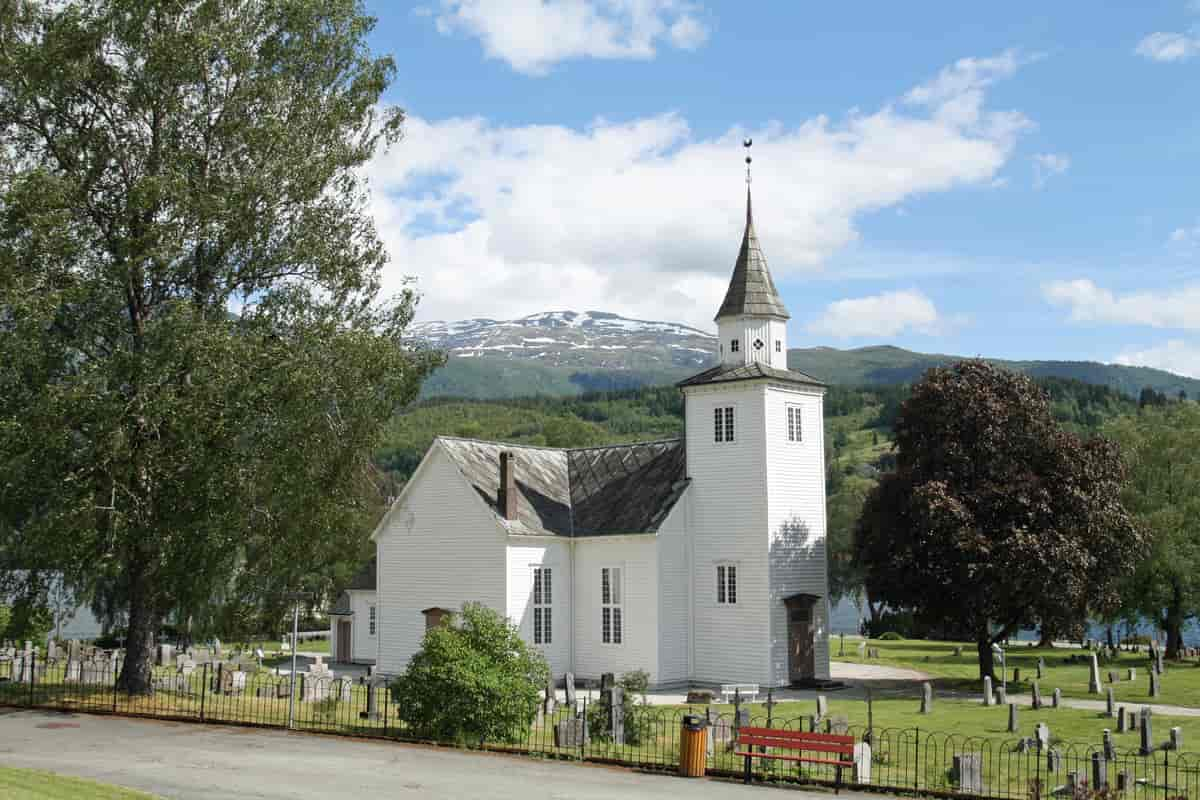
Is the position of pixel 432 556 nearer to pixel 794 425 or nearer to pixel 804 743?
pixel 794 425

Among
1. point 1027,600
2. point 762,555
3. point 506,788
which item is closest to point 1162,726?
point 1027,600

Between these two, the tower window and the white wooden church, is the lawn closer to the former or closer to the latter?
the white wooden church

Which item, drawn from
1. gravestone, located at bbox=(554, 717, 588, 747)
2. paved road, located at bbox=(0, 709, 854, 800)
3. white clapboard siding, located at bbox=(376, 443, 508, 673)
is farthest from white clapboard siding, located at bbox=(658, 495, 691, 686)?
paved road, located at bbox=(0, 709, 854, 800)

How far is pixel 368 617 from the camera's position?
47.9 meters

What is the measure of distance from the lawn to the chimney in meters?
22.0

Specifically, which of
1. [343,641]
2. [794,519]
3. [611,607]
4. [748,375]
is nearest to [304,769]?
[611,607]

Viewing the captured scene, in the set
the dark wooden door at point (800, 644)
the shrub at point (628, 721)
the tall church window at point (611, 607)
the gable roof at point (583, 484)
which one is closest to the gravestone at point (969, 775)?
the shrub at point (628, 721)

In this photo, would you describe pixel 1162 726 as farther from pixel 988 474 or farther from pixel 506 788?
pixel 506 788

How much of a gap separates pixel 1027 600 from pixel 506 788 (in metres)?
23.6

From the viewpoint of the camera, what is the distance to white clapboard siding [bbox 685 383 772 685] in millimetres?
38062

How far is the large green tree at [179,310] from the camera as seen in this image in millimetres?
26000

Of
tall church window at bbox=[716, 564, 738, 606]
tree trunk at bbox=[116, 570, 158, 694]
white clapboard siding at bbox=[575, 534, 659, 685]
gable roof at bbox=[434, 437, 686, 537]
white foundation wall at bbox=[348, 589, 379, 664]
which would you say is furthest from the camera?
white foundation wall at bbox=[348, 589, 379, 664]

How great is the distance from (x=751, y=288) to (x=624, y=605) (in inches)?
479

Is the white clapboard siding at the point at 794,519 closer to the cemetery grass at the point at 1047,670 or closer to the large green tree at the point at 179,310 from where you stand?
the cemetery grass at the point at 1047,670
